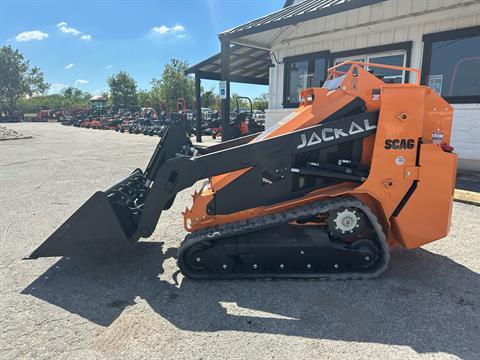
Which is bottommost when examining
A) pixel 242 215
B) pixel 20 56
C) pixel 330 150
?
pixel 242 215

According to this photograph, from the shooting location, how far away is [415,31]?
341 inches

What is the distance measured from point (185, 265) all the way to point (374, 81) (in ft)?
8.74

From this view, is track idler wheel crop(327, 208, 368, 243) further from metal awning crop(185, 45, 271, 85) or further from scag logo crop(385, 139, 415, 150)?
metal awning crop(185, 45, 271, 85)

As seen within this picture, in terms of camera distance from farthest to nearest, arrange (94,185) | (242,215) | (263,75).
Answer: (263,75) < (94,185) < (242,215)

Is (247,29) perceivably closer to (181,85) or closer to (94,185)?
(94,185)

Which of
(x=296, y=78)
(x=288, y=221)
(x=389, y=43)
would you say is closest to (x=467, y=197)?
(x=288, y=221)

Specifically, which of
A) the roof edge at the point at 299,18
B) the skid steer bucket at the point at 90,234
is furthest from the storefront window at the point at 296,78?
the skid steer bucket at the point at 90,234

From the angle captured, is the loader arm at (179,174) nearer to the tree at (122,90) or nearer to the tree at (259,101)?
the tree at (259,101)

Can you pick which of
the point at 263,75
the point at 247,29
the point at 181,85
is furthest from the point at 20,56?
the point at 247,29

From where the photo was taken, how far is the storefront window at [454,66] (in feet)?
25.9

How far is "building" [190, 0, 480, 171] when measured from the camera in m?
7.91

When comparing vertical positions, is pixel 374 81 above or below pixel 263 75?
below

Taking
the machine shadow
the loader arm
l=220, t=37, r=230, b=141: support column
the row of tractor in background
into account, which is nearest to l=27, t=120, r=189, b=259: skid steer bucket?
the loader arm

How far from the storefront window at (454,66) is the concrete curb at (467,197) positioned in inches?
116
